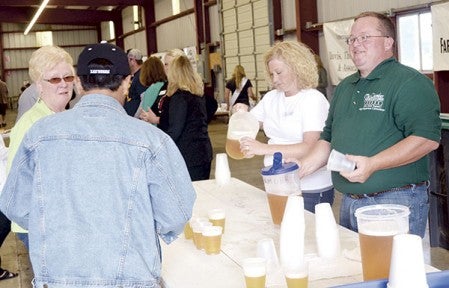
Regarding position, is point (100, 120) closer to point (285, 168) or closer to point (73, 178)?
point (73, 178)

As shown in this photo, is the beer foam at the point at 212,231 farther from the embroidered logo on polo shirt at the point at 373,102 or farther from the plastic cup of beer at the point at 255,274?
the embroidered logo on polo shirt at the point at 373,102

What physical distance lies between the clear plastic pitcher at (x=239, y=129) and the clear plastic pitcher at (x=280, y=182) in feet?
2.22

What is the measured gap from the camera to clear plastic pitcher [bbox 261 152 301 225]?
2.49 m

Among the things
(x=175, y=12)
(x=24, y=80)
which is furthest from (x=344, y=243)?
(x=24, y=80)

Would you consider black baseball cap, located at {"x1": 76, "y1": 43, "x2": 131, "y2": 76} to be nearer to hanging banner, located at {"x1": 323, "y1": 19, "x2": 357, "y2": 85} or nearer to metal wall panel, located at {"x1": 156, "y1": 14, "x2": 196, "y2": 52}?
hanging banner, located at {"x1": 323, "y1": 19, "x2": 357, "y2": 85}

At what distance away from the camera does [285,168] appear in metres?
2.49

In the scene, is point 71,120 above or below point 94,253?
above

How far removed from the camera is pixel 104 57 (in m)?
1.91

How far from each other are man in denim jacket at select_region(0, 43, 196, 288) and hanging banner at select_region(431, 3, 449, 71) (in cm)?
698

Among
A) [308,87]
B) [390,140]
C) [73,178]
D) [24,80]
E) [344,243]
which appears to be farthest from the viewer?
[24,80]

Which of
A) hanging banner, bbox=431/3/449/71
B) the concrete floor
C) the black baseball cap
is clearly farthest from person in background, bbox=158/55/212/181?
hanging banner, bbox=431/3/449/71

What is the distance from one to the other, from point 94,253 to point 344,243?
97cm

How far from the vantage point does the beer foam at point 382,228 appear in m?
1.82

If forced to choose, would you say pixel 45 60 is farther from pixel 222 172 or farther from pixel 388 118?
pixel 388 118
